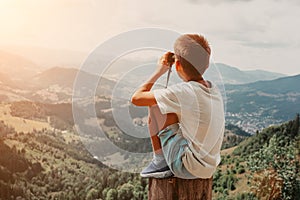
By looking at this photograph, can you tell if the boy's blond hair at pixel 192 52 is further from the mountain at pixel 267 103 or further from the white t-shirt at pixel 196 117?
the mountain at pixel 267 103

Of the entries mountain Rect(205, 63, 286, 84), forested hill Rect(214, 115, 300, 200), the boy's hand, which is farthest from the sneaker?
forested hill Rect(214, 115, 300, 200)

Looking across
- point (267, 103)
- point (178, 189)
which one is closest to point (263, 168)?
point (267, 103)

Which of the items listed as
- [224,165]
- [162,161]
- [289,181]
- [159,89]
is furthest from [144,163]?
[289,181]

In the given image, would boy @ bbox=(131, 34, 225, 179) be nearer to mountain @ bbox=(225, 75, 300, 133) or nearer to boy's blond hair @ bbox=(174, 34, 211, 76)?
boy's blond hair @ bbox=(174, 34, 211, 76)

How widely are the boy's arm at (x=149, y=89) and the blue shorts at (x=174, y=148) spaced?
0.09 metres

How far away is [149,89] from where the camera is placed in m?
1.21

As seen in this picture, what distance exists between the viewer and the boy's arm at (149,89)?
3.89ft

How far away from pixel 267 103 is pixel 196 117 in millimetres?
4194

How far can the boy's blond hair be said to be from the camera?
1.18 metres

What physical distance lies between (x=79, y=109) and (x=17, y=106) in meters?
2.34

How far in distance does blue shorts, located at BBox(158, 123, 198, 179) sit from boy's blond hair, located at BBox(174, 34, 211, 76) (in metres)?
0.17

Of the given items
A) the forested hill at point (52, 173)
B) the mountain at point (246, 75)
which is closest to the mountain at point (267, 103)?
the mountain at point (246, 75)

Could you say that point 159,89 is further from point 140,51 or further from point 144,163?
point 144,163

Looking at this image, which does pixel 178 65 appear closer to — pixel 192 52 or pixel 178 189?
pixel 192 52
